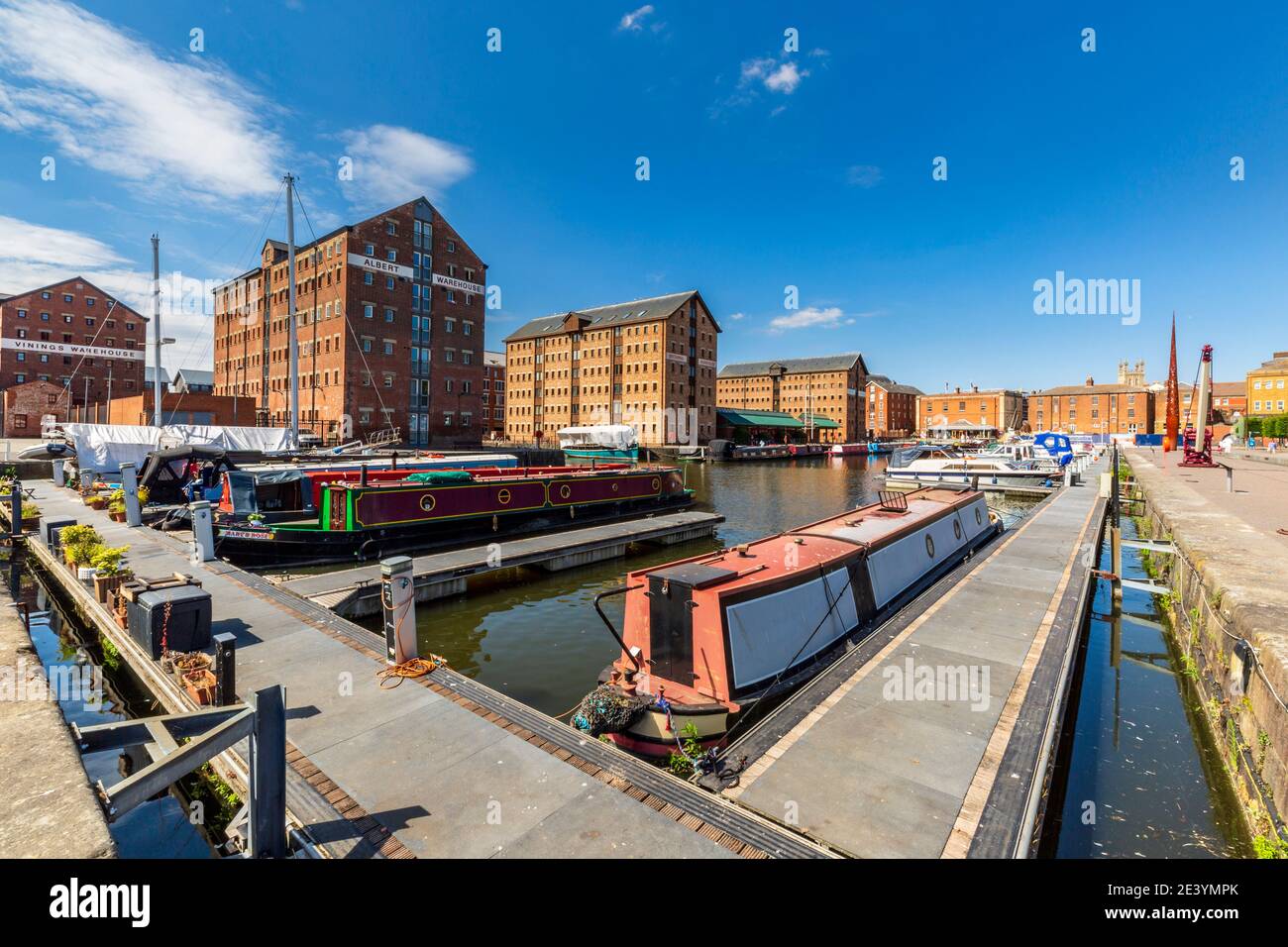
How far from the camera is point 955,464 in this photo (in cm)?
4756

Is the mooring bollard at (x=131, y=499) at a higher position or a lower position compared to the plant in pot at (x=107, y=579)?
higher

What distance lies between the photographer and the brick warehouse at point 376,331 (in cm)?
5053

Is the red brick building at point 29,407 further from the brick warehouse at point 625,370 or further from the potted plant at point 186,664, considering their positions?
the potted plant at point 186,664

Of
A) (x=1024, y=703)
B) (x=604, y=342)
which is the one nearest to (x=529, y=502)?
(x=1024, y=703)

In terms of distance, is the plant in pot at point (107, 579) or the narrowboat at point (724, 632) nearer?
the narrowboat at point (724, 632)

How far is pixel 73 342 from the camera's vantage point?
226 feet

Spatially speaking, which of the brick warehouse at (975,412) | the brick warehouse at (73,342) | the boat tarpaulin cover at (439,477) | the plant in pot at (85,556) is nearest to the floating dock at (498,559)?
the boat tarpaulin cover at (439,477)

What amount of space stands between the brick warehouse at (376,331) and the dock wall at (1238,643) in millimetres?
52426

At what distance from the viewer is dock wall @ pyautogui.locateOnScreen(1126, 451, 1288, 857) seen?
5781mm

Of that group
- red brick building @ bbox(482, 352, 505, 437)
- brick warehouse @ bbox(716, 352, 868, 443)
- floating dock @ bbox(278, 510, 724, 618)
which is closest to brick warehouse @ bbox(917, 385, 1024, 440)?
brick warehouse @ bbox(716, 352, 868, 443)

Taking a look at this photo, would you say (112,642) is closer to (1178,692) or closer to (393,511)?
(393,511)

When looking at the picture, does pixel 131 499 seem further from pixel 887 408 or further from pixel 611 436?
pixel 887 408

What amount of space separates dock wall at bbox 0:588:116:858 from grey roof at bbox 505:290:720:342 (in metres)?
75.2

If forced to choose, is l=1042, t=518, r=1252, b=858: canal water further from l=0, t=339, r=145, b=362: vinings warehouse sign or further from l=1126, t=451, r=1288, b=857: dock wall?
l=0, t=339, r=145, b=362: vinings warehouse sign
